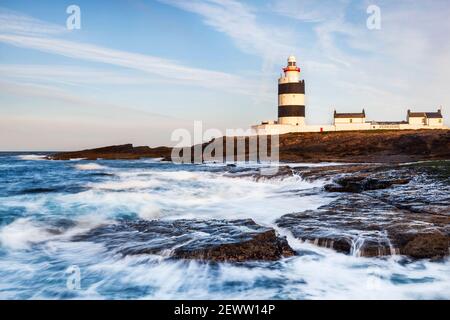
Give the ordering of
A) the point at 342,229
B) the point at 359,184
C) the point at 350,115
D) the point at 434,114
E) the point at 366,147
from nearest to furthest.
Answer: the point at 342,229, the point at 359,184, the point at 366,147, the point at 350,115, the point at 434,114

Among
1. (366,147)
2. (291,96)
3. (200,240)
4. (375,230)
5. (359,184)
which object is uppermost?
(291,96)

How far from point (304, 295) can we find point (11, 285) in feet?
12.1

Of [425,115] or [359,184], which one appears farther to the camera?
[425,115]

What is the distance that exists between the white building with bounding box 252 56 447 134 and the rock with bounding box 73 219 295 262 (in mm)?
29156

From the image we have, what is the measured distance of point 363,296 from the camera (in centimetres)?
484

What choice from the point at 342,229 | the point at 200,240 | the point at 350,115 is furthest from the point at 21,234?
the point at 350,115

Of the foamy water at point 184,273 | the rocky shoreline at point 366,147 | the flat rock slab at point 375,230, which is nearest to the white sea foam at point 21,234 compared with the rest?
the foamy water at point 184,273

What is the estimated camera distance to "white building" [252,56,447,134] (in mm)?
36344

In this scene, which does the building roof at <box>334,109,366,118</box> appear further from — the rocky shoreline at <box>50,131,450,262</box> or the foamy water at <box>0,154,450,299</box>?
the foamy water at <box>0,154,450,299</box>

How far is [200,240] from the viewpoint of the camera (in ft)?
20.9

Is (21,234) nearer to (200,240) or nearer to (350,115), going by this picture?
(200,240)

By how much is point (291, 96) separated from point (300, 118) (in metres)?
2.08
